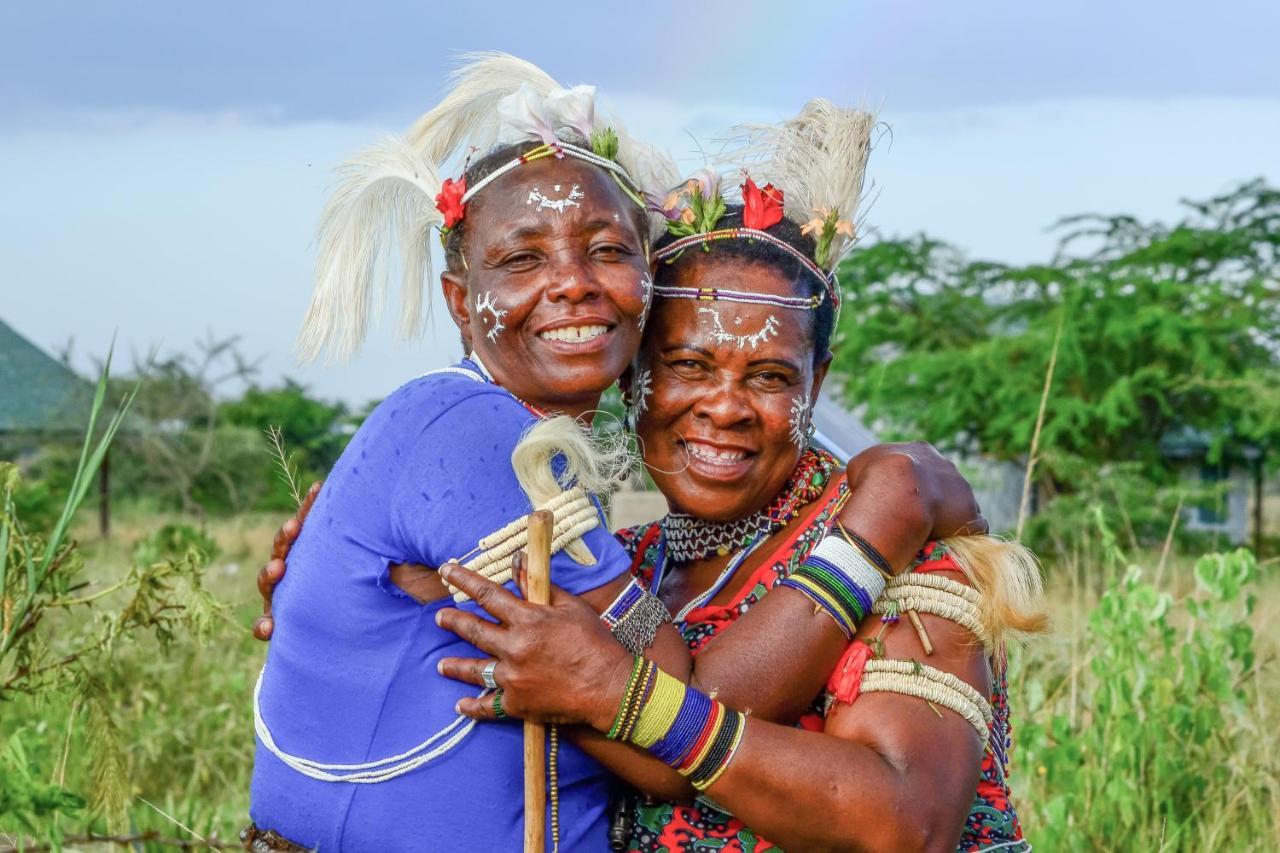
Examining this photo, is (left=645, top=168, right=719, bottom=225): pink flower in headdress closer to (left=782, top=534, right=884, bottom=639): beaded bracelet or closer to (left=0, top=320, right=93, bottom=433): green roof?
(left=782, top=534, right=884, bottom=639): beaded bracelet

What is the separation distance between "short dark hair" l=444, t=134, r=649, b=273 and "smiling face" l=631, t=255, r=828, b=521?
191 millimetres

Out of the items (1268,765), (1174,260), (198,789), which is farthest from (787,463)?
(1174,260)

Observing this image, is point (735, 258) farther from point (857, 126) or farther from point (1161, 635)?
point (1161, 635)

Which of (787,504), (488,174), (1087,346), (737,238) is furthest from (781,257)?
(1087,346)

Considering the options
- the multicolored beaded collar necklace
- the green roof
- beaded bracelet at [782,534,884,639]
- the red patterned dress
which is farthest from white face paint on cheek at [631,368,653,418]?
the green roof

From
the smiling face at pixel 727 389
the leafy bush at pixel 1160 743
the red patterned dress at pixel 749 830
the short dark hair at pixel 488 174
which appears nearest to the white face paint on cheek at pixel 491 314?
the short dark hair at pixel 488 174

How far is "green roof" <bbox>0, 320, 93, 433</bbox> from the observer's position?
20938 mm

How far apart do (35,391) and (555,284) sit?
21.6m

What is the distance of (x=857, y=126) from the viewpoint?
354 centimetres

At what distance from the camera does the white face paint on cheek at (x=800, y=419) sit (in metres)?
3.27

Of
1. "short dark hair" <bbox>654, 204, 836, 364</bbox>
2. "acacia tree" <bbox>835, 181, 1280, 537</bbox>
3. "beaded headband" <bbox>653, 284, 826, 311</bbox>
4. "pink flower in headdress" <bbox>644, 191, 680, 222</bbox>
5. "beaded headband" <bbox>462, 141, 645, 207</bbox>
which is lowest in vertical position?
"acacia tree" <bbox>835, 181, 1280, 537</bbox>

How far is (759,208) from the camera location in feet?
10.9

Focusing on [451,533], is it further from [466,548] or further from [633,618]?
[633,618]

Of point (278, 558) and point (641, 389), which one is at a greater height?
point (641, 389)
